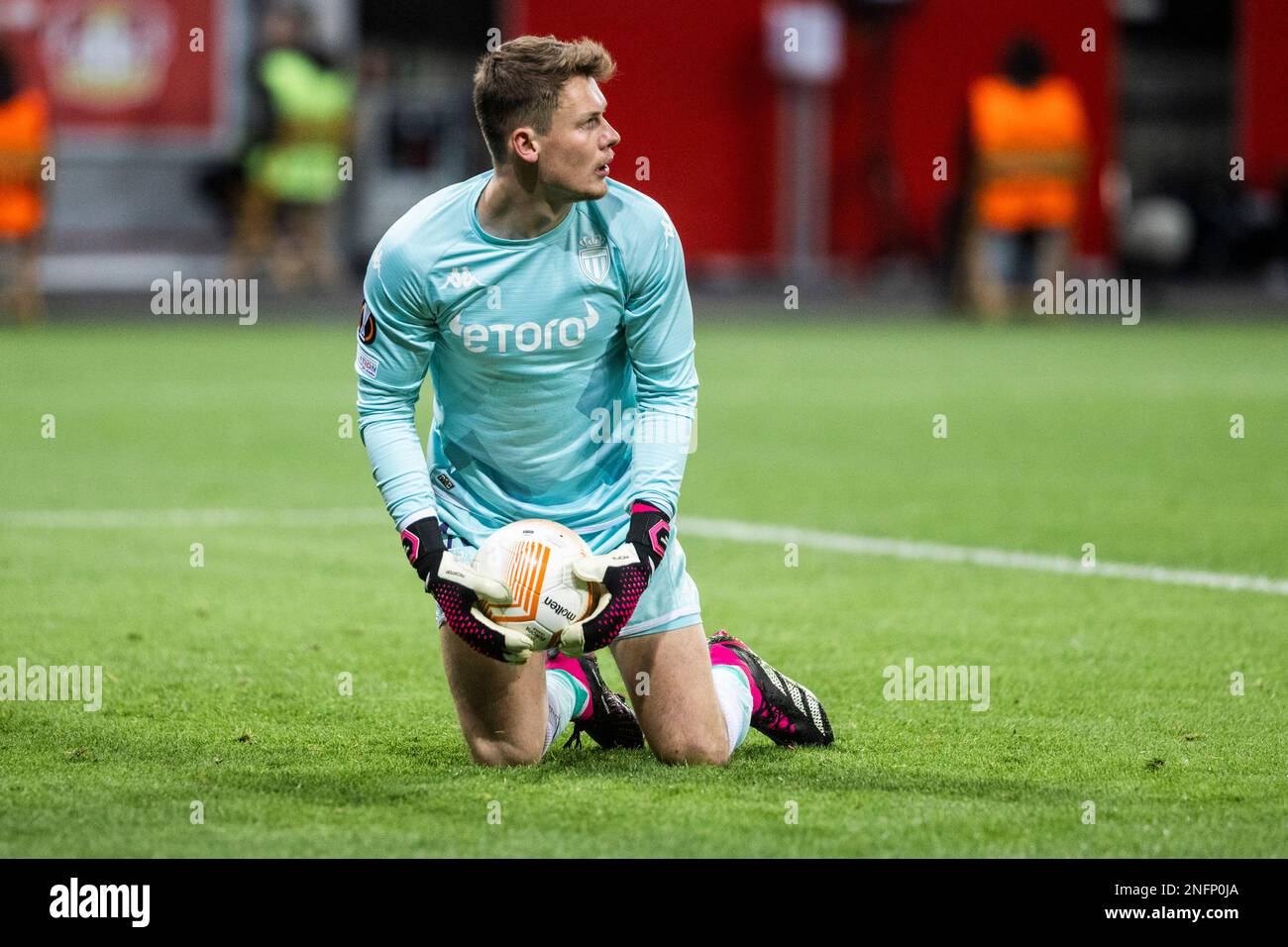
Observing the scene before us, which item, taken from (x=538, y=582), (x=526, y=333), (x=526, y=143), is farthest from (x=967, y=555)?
(x=526, y=143)

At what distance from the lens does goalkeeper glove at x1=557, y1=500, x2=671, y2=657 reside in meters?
5.08

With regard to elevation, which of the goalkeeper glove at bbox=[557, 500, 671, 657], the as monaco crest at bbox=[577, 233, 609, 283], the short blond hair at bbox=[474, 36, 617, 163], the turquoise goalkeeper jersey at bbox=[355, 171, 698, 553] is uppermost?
the short blond hair at bbox=[474, 36, 617, 163]

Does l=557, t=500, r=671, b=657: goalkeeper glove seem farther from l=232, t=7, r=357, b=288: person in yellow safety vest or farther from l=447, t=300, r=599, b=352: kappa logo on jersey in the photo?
l=232, t=7, r=357, b=288: person in yellow safety vest

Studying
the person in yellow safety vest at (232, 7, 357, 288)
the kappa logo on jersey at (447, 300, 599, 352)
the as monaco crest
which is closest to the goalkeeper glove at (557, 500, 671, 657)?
the kappa logo on jersey at (447, 300, 599, 352)

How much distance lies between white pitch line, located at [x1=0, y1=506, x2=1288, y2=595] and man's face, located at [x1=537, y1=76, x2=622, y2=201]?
3.77m

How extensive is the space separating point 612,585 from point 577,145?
105 centimetres

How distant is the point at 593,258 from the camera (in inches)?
209

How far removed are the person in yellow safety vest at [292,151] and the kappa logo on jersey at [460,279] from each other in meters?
18.3

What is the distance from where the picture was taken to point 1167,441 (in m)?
12.4

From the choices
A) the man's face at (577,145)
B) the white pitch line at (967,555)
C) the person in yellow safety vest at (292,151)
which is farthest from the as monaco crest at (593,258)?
the person in yellow safety vest at (292,151)

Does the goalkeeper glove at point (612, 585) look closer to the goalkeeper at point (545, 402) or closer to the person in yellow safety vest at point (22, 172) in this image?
the goalkeeper at point (545, 402)

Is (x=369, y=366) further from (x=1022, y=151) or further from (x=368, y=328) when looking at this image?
(x=1022, y=151)

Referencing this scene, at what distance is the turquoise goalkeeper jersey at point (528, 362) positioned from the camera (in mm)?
5246
